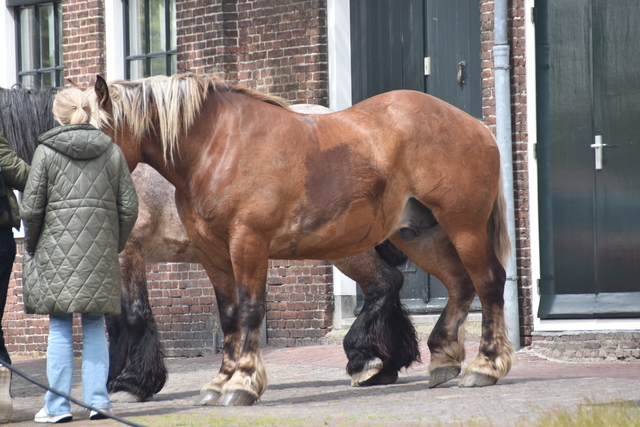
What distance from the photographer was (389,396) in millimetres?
6102

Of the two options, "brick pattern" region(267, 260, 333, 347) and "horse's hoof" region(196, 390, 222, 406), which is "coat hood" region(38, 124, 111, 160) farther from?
"brick pattern" region(267, 260, 333, 347)

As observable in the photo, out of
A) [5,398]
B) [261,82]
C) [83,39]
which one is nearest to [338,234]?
[5,398]

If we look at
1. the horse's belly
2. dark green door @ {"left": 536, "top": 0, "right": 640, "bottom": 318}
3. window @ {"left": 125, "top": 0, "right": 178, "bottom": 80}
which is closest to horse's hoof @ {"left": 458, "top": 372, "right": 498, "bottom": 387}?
the horse's belly

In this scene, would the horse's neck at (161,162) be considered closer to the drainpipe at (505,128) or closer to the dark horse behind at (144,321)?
the dark horse behind at (144,321)

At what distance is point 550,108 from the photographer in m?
8.88

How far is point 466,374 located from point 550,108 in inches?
138

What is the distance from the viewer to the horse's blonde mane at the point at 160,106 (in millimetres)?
5945

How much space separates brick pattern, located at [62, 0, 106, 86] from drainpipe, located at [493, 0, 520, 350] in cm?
511

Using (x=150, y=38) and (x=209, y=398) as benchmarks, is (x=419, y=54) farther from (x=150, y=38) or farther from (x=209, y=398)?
(x=209, y=398)

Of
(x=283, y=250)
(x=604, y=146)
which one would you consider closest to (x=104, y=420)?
(x=283, y=250)

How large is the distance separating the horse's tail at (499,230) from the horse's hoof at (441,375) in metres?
0.88

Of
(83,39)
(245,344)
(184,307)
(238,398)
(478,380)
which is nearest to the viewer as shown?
(238,398)

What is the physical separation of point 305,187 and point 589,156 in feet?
12.1

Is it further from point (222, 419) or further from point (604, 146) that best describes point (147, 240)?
point (604, 146)
